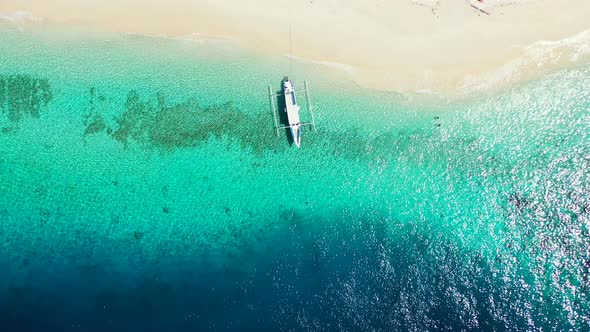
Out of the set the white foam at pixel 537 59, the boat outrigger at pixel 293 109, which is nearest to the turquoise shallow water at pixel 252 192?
the boat outrigger at pixel 293 109

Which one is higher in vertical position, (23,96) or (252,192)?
(23,96)

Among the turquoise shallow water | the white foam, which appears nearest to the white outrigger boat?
the turquoise shallow water

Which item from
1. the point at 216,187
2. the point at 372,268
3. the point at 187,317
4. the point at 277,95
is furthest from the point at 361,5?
the point at 187,317

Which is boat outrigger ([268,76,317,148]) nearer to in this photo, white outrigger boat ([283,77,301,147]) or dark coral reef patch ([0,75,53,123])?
white outrigger boat ([283,77,301,147])

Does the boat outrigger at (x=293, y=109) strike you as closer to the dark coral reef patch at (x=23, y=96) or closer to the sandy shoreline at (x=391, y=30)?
the sandy shoreline at (x=391, y=30)

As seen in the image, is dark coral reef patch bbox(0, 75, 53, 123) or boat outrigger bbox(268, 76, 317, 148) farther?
dark coral reef patch bbox(0, 75, 53, 123)

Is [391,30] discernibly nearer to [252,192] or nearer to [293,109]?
[293,109]

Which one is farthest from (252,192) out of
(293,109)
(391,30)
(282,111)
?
(391,30)
